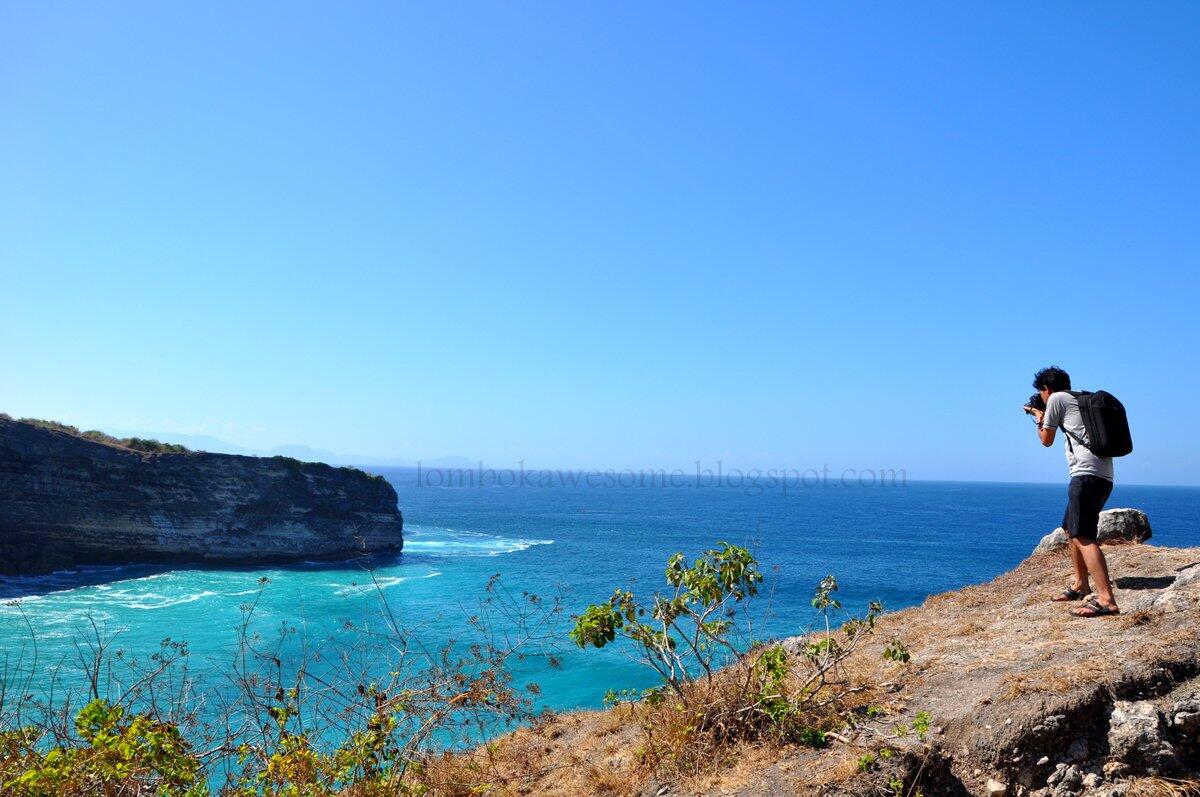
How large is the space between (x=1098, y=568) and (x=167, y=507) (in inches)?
2099

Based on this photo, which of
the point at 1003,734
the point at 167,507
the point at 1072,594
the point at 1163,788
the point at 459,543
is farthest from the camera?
the point at 459,543

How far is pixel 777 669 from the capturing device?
17.1 ft

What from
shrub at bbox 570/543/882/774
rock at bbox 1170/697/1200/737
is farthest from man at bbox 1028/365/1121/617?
shrub at bbox 570/543/882/774

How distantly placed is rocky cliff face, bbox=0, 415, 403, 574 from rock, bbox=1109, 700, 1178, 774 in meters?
41.1

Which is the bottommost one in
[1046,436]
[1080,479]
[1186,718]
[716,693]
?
[716,693]

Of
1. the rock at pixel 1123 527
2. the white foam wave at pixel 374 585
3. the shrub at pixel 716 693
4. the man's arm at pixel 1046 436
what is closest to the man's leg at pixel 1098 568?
the man's arm at pixel 1046 436

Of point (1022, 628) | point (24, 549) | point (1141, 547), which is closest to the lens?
point (1022, 628)

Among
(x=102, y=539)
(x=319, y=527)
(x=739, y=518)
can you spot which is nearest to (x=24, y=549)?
(x=102, y=539)

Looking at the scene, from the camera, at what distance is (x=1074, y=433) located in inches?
247

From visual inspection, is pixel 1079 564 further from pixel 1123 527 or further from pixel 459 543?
pixel 459 543

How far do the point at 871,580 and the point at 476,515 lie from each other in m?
61.2

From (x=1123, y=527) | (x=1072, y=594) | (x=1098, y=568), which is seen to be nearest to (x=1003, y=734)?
(x=1098, y=568)

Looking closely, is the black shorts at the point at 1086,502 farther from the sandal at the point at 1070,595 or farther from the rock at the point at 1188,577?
the rock at the point at 1188,577

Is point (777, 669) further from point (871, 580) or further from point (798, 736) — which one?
point (871, 580)
